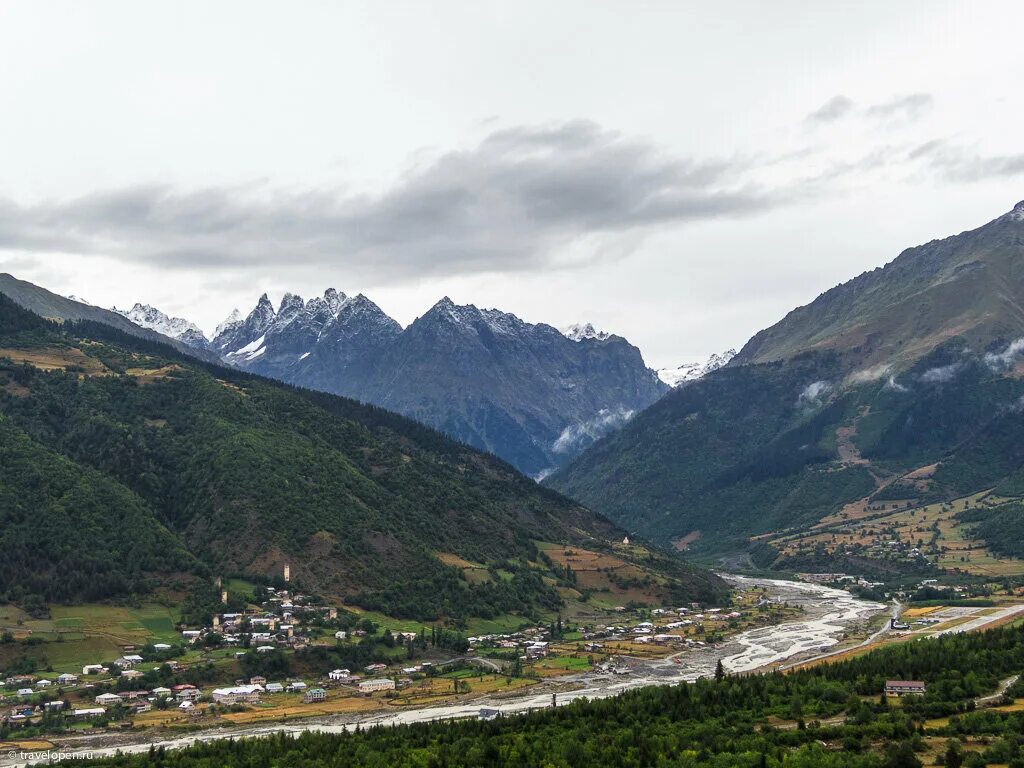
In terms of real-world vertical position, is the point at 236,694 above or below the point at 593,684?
above

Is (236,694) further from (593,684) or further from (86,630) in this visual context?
(593,684)

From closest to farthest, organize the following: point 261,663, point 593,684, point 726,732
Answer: point 726,732 < point 593,684 < point 261,663

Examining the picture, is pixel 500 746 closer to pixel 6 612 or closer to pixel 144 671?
pixel 144 671

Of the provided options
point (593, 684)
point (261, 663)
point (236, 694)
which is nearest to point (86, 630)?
point (261, 663)

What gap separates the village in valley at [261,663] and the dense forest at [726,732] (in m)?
25.6

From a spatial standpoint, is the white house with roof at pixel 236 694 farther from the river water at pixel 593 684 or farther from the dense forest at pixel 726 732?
the dense forest at pixel 726 732

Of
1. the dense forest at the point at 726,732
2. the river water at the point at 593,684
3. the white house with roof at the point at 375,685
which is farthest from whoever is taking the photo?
the white house with roof at the point at 375,685

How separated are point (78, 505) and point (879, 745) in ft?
456

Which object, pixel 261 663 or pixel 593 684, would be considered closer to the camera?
pixel 593 684

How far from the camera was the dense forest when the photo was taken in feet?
288

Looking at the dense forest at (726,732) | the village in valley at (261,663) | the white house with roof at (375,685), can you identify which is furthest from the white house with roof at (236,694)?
the dense forest at (726,732)

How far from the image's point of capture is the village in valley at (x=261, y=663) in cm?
13475

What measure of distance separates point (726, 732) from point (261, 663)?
78.6 metres

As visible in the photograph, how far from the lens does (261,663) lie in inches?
6093
